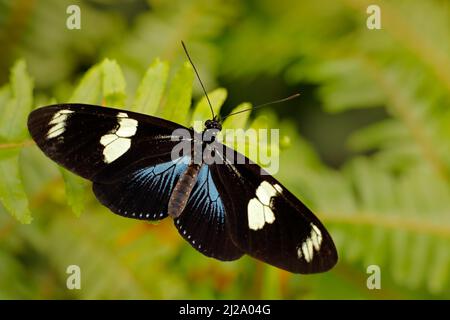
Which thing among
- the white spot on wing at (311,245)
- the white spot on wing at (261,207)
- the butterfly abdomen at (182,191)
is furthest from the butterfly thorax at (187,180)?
the white spot on wing at (311,245)

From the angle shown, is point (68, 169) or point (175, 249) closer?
point (68, 169)

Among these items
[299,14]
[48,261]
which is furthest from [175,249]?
[299,14]

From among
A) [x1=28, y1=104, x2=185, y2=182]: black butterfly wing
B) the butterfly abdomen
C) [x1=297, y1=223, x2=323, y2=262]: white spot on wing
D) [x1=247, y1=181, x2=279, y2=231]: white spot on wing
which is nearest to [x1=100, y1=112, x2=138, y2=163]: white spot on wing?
[x1=28, y1=104, x2=185, y2=182]: black butterfly wing

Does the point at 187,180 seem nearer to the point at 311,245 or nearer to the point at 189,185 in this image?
the point at 189,185

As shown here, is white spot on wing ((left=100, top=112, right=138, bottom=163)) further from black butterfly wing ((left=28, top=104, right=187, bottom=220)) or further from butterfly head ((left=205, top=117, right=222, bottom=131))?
butterfly head ((left=205, top=117, right=222, bottom=131))

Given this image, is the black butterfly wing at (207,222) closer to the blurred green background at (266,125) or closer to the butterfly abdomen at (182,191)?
the butterfly abdomen at (182,191)

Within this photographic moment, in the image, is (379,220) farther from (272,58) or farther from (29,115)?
(29,115)

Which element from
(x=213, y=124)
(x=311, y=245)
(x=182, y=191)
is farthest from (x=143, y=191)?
(x=311, y=245)
